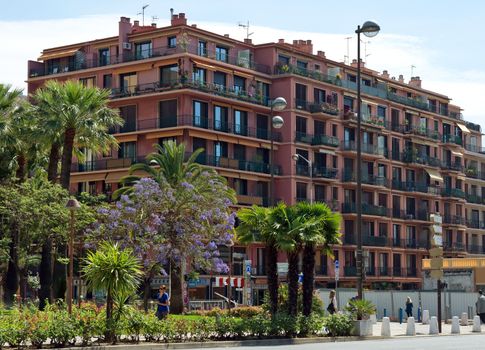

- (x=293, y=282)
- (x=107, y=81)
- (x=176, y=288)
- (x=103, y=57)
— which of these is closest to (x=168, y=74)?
(x=107, y=81)

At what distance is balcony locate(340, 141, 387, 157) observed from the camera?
85312 mm

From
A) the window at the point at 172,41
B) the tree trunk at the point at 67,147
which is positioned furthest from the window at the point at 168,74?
the tree trunk at the point at 67,147

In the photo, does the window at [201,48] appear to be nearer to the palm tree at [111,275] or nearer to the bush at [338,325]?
the bush at [338,325]

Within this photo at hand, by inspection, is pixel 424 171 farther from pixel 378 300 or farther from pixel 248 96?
pixel 378 300

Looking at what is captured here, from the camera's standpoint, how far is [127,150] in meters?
74.5

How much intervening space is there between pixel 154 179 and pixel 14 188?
765 centimetres

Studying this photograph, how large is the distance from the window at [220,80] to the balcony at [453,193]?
3199cm

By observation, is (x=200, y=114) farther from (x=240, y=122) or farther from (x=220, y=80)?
(x=240, y=122)

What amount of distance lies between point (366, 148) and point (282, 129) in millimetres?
11005

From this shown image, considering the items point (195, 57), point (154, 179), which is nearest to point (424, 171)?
point (195, 57)

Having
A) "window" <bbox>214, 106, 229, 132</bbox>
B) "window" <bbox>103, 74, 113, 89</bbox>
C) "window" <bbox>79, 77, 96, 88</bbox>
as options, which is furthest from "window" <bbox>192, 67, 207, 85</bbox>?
Result: "window" <bbox>79, 77, 96, 88</bbox>

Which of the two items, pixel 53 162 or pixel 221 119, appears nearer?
pixel 53 162

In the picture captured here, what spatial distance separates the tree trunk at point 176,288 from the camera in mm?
52391

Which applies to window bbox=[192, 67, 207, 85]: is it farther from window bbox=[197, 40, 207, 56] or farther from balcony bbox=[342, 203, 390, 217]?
balcony bbox=[342, 203, 390, 217]
